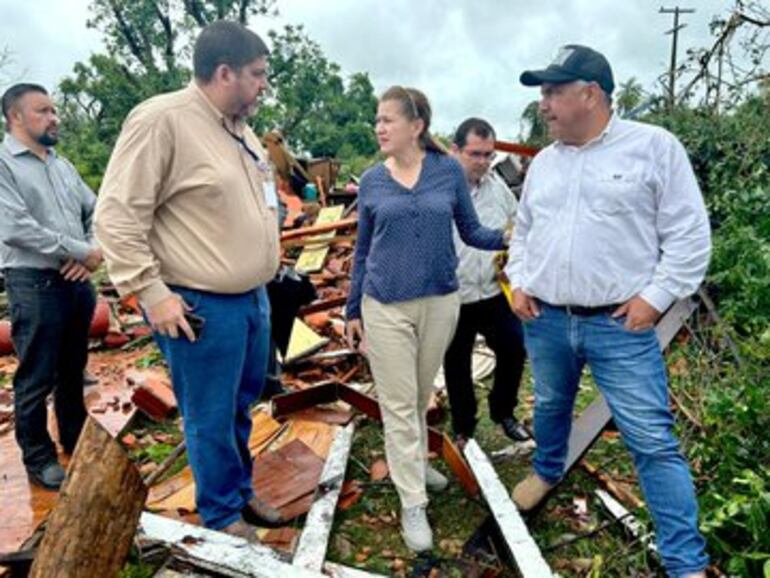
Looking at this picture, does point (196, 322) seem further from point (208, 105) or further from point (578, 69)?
point (578, 69)

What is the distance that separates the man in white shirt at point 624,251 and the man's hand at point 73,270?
2.37m

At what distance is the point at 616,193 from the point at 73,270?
8.87ft

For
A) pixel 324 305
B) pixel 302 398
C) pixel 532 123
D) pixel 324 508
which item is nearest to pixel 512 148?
pixel 324 305

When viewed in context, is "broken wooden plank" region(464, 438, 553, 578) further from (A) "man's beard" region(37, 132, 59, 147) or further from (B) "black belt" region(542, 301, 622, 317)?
(A) "man's beard" region(37, 132, 59, 147)

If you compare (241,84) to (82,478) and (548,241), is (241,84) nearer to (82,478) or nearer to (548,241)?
(548,241)

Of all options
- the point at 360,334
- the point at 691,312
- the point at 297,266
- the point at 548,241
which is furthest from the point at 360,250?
the point at 297,266

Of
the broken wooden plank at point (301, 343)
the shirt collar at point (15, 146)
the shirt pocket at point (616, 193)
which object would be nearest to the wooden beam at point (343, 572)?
the shirt pocket at point (616, 193)

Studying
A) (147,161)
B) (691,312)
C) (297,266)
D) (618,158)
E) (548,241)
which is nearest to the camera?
(147,161)

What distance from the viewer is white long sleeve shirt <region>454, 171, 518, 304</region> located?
3436 mm

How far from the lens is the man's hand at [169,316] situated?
221cm

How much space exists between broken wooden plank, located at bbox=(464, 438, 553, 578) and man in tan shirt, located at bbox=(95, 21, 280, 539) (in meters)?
1.21

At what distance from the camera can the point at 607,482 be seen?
329cm

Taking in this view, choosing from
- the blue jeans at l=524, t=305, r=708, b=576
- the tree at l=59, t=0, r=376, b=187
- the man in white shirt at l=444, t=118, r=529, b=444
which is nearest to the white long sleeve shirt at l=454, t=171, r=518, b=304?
the man in white shirt at l=444, t=118, r=529, b=444

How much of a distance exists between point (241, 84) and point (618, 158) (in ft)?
4.83
